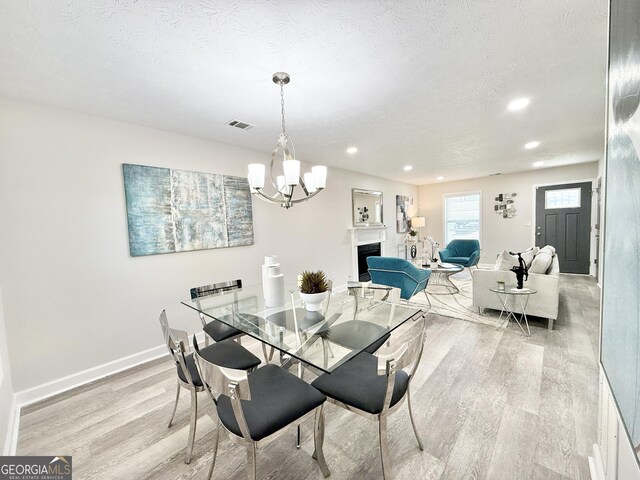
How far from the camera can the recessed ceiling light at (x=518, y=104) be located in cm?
247

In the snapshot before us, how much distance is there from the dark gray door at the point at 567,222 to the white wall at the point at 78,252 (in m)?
7.07

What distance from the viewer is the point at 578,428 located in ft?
5.68

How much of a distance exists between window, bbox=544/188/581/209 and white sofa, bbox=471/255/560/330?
10.5 feet

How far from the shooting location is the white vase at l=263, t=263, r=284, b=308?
87.3 inches

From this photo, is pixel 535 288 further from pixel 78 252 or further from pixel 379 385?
pixel 78 252

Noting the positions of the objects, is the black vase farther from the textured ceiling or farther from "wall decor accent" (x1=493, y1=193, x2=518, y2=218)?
"wall decor accent" (x1=493, y1=193, x2=518, y2=218)

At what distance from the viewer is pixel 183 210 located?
3.01 meters

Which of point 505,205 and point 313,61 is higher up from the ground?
point 313,61

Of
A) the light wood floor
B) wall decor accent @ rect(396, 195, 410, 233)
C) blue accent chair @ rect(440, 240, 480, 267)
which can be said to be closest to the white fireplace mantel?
wall decor accent @ rect(396, 195, 410, 233)

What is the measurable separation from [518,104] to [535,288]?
217 centimetres

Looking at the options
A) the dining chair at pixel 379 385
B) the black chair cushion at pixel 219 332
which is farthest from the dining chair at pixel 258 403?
the black chair cushion at pixel 219 332

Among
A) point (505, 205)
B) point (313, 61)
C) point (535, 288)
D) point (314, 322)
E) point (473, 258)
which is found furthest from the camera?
point (505, 205)

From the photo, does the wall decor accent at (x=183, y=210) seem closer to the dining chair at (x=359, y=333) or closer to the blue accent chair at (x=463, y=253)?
the dining chair at (x=359, y=333)

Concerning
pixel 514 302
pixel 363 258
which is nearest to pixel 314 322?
pixel 514 302
